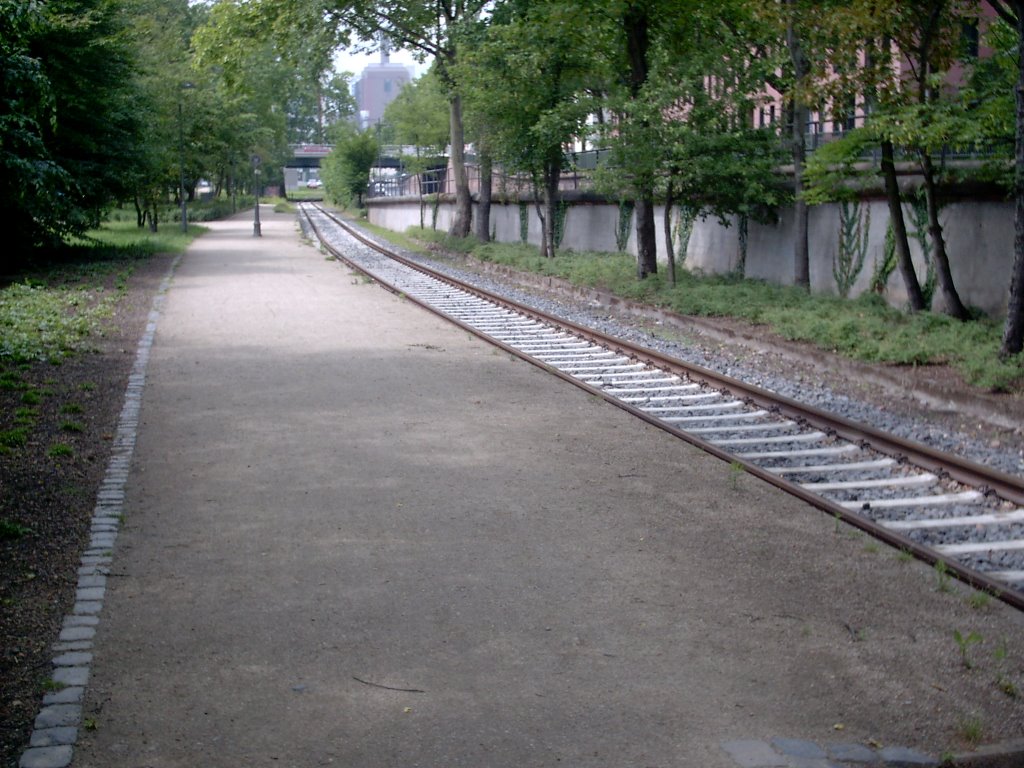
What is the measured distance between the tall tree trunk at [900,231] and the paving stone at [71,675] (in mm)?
13366

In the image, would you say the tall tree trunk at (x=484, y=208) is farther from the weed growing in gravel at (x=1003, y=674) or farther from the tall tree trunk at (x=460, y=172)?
the weed growing in gravel at (x=1003, y=674)

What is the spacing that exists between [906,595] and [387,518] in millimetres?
3202

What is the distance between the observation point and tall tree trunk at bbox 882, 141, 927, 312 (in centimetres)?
1562

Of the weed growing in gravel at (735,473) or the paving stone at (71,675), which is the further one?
the weed growing in gravel at (735,473)

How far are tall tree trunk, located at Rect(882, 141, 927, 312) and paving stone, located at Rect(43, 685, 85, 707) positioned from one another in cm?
1349

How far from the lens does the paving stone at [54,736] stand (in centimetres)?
429

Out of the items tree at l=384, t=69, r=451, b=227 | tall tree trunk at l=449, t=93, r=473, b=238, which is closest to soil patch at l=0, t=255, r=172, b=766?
tall tree trunk at l=449, t=93, r=473, b=238

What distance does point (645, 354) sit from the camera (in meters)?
13.8

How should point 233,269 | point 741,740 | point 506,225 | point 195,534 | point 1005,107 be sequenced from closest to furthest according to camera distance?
point 741,740, point 195,534, point 1005,107, point 233,269, point 506,225

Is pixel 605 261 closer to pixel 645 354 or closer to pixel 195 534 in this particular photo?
pixel 645 354

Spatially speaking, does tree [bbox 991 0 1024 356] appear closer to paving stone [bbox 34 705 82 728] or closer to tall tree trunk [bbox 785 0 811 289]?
tall tree trunk [bbox 785 0 811 289]

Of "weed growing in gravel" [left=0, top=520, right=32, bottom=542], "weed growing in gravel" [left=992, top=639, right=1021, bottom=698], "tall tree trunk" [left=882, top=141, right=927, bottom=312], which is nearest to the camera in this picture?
"weed growing in gravel" [left=992, top=639, right=1021, bottom=698]

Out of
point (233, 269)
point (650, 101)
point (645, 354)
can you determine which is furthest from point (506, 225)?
point (645, 354)

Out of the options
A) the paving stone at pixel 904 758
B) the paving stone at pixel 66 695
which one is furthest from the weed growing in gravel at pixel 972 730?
the paving stone at pixel 66 695
